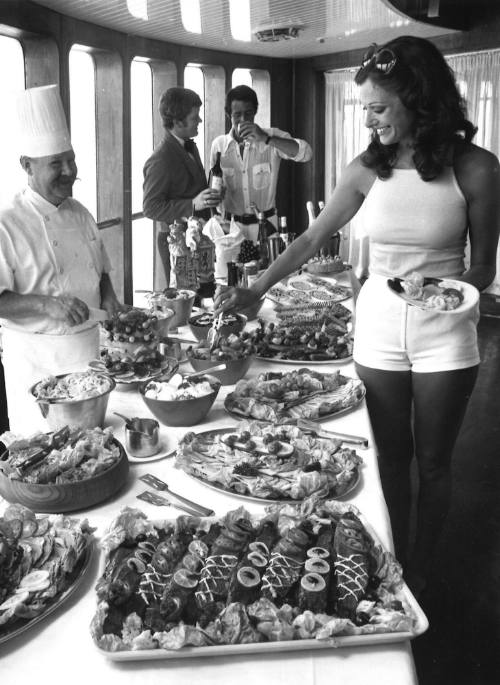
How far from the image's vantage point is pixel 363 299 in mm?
2168

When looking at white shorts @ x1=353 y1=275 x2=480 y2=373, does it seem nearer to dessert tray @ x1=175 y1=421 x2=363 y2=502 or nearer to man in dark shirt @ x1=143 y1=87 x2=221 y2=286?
dessert tray @ x1=175 y1=421 x2=363 y2=502

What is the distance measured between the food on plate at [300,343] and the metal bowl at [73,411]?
0.74m

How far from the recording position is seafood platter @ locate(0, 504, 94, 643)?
3.54ft

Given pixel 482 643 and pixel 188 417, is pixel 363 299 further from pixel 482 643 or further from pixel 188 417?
pixel 482 643

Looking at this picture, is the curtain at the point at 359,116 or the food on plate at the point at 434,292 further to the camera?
the curtain at the point at 359,116

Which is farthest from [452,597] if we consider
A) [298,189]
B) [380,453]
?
[298,189]

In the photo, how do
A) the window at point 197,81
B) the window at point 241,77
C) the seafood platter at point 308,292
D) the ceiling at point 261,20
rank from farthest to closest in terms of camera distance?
the window at point 241,77 → the window at point 197,81 → the ceiling at point 261,20 → the seafood platter at point 308,292

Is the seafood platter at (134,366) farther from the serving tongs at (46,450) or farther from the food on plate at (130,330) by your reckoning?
the serving tongs at (46,450)

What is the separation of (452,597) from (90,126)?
4695 millimetres

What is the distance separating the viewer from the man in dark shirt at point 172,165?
4.57m

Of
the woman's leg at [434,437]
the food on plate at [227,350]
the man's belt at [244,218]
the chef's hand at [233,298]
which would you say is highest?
the man's belt at [244,218]

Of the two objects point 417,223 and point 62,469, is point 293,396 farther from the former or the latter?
point 62,469

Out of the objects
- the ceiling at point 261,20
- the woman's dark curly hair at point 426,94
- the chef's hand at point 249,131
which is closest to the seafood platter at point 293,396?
the woman's dark curly hair at point 426,94

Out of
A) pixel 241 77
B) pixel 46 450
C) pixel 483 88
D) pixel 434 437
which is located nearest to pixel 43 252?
pixel 46 450
